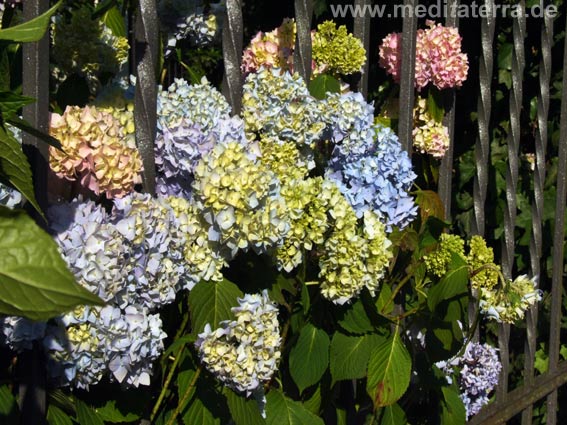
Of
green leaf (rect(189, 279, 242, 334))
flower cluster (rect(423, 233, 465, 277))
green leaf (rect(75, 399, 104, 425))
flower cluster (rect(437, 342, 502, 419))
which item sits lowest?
flower cluster (rect(437, 342, 502, 419))

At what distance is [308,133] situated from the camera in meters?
1.58

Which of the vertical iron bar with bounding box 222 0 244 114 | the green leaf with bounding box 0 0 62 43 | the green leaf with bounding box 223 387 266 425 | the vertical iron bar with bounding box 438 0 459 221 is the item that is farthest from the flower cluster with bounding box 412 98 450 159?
the green leaf with bounding box 0 0 62 43

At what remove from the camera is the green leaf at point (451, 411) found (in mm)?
2061

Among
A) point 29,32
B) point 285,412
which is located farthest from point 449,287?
point 29,32

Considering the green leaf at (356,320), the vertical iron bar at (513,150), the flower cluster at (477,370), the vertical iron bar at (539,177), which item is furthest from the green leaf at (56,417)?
the vertical iron bar at (539,177)

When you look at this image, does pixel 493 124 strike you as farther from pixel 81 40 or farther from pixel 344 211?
pixel 81 40

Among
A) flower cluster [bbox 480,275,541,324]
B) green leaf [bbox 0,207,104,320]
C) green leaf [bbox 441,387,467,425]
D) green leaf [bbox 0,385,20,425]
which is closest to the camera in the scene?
green leaf [bbox 0,207,104,320]

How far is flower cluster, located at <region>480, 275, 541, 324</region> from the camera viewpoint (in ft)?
6.41

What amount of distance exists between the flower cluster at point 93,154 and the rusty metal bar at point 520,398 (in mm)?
1618

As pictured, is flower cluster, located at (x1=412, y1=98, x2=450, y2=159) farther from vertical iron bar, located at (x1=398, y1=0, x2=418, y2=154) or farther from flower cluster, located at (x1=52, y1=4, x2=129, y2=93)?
flower cluster, located at (x1=52, y1=4, x2=129, y2=93)

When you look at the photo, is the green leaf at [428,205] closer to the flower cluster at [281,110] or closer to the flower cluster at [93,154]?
the flower cluster at [281,110]

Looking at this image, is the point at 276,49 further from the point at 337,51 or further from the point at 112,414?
the point at 112,414

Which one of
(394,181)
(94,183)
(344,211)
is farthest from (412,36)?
(94,183)

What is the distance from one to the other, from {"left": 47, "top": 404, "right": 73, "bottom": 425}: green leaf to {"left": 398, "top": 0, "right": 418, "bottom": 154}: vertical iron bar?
1.03m
